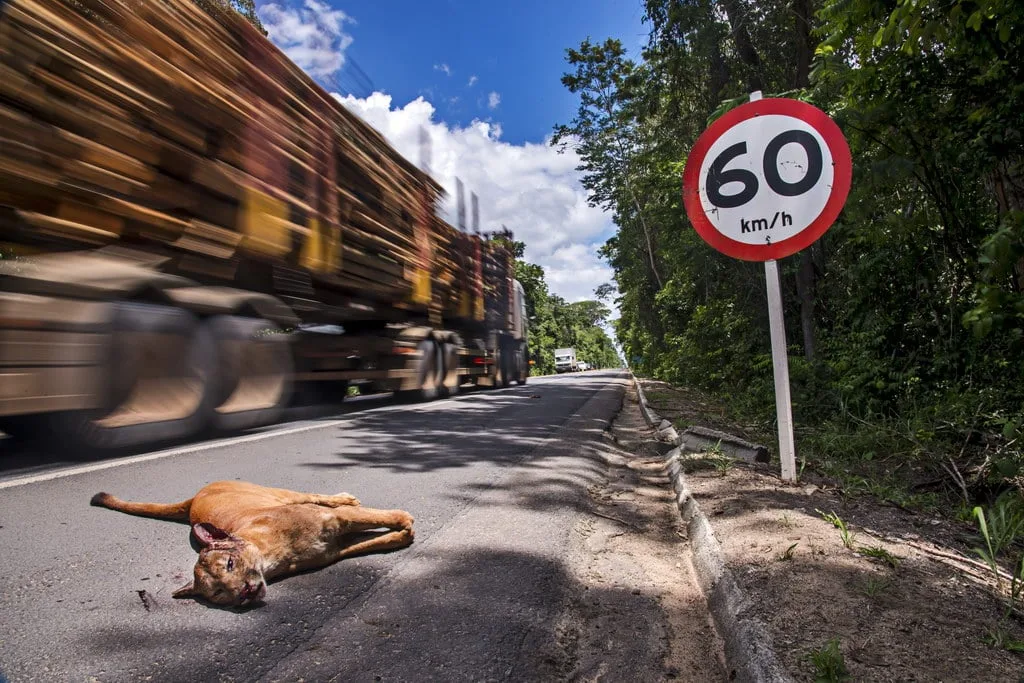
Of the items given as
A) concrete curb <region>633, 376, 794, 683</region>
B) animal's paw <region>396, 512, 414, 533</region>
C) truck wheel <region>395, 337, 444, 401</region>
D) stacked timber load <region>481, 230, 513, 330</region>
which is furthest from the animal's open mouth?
stacked timber load <region>481, 230, 513, 330</region>

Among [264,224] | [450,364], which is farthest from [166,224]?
[450,364]

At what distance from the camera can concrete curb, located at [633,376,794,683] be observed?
1919mm

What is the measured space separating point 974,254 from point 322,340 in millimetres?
6699

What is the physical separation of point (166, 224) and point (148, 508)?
256cm

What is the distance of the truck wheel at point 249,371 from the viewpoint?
552 centimetres

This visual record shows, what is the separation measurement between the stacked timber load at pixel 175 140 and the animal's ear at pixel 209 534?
272 centimetres

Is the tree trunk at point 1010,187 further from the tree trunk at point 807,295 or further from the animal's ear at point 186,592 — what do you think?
the animal's ear at point 186,592

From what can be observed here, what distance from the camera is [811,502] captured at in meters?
3.50

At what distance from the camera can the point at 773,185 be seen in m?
3.74

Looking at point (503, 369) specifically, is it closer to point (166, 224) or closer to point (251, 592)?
point (166, 224)

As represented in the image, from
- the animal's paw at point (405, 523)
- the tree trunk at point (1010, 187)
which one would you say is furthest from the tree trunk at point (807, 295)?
the animal's paw at point (405, 523)

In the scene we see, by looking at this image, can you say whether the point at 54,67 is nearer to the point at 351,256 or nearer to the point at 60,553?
the point at 60,553

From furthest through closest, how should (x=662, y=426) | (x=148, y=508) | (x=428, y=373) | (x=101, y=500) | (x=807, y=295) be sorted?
(x=428, y=373) → (x=807, y=295) → (x=662, y=426) → (x=101, y=500) → (x=148, y=508)

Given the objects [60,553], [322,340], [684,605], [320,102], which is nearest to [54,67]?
[60,553]
